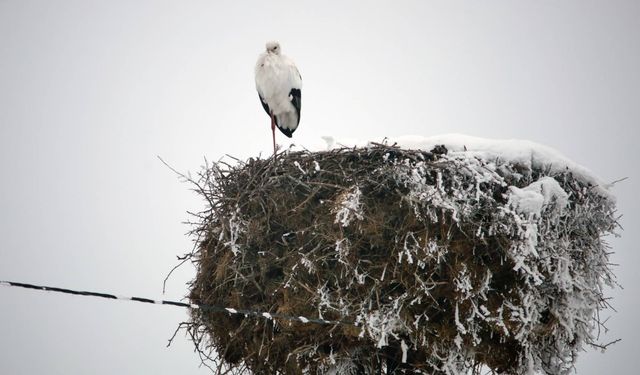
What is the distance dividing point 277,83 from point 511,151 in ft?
15.6

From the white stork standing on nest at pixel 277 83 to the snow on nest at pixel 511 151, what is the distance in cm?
379

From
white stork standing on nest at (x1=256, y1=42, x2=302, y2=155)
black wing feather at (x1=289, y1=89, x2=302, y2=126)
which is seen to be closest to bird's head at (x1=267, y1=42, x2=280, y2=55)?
white stork standing on nest at (x1=256, y1=42, x2=302, y2=155)

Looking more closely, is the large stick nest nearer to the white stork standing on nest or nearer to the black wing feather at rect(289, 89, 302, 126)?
the white stork standing on nest

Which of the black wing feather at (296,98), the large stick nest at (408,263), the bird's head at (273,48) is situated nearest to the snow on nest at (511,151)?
the large stick nest at (408,263)

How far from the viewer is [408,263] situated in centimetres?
488

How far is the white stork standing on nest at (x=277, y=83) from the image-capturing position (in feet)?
30.2

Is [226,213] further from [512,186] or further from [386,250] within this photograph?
[512,186]

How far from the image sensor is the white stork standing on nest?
9211mm

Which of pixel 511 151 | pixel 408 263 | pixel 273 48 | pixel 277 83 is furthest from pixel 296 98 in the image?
pixel 408 263

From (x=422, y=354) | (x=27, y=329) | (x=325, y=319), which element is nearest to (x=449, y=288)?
(x=422, y=354)

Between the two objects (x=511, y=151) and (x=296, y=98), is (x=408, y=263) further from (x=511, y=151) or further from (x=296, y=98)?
(x=296, y=98)

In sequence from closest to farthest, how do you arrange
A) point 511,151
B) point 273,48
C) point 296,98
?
point 511,151 < point 273,48 < point 296,98

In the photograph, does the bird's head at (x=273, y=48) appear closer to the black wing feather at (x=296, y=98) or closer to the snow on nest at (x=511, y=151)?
the black wing feather at (x=296, y=98)

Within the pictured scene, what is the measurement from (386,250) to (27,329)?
46340mm
